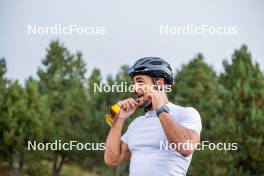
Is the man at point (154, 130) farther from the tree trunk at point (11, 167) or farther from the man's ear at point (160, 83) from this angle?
the tree trunk at point (11, 167)

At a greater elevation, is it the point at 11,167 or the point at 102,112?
the point at 102,112

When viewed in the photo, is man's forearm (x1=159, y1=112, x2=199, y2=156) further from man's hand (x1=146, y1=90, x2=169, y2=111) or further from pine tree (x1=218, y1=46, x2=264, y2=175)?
pine tree (x1=218, y1=46, x2=264, y2=175)

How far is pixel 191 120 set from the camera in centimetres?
367

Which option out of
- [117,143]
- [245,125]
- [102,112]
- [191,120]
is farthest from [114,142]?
[102,112]

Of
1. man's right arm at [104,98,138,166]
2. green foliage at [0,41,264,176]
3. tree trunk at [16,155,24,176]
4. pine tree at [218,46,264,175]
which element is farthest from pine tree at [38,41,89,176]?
man's right arm at [104,98,138,166]

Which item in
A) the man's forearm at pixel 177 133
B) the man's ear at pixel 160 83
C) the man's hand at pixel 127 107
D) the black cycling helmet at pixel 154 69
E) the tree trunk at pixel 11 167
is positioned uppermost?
the black cycling helmet at pixel 154 69

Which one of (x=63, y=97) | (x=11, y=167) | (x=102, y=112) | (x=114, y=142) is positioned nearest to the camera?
(x=114, y=142)

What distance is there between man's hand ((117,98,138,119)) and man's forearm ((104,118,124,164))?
48mm

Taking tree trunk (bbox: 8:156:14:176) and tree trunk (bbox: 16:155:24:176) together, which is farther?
tree trunk (bbox: 8:156:14:176)

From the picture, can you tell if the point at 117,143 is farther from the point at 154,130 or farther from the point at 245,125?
the point at 245,125

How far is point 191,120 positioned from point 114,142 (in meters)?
0.76

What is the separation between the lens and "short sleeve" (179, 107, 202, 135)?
3629 millimetres

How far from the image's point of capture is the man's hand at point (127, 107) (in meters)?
4.01

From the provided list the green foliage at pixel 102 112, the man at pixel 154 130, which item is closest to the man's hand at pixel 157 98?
the man at pixel 154 130
